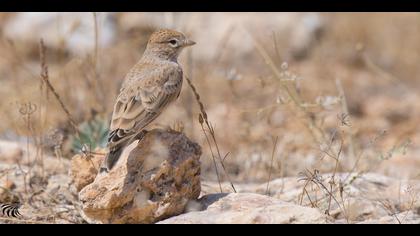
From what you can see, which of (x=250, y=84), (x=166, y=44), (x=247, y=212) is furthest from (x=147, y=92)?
(x=250, y=84)

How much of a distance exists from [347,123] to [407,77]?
6760 millimetres

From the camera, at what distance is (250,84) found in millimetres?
10789

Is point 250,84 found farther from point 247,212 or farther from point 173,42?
point 247,212

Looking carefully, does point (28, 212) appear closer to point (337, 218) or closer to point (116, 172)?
point (116, 172)

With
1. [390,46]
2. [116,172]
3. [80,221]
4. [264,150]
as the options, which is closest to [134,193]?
[116,172]

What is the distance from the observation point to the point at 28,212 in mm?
5277

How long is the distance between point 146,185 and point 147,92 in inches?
29.6

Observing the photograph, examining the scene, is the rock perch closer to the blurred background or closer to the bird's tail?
the bird's tail

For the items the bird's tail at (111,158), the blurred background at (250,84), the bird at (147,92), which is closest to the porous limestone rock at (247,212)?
the bird's tail at (111,158)

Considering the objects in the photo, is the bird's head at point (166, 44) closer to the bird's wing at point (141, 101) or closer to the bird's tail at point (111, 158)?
the bird's wing at point (141, 101)

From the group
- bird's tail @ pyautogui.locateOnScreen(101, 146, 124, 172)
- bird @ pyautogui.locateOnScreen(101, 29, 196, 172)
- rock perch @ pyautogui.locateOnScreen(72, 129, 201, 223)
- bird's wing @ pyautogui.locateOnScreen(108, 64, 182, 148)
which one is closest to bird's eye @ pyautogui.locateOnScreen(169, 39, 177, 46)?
bird @ pyautogui.locateOnScreen(101, 29, 196, 172)

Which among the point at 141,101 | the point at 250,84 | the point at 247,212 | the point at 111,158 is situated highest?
the point at 141,101

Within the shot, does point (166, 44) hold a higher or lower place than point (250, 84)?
higher

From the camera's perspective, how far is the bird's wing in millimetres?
4688
